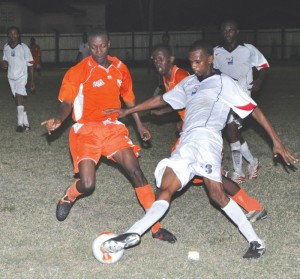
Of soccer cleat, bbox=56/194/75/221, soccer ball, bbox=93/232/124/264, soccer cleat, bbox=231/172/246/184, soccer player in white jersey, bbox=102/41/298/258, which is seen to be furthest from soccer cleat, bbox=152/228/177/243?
soccer cleat, bbox=231/172/246/184

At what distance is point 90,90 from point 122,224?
144cm

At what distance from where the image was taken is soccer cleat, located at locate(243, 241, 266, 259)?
6.04 metres

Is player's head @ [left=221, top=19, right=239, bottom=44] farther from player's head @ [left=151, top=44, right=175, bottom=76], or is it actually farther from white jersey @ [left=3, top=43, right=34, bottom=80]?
white jersey @ [left=3, top=43, right=34, bottom=80]

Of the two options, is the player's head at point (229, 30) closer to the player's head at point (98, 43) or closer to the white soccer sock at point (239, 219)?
the player's head at point (98, 43)

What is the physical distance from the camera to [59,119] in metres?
6.91

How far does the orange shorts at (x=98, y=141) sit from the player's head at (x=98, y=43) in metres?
0.69

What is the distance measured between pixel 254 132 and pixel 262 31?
34340 mm

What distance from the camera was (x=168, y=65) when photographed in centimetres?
850

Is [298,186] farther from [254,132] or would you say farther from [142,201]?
[254,132]

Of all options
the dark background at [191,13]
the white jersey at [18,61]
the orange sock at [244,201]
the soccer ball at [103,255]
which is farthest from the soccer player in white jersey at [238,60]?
the dark background at [191,13]

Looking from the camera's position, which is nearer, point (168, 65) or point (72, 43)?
point (168, 65)

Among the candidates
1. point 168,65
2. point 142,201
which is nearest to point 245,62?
point 168,65

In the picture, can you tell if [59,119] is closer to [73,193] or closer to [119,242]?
[73,193]

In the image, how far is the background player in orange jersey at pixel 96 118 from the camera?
7035 mm
